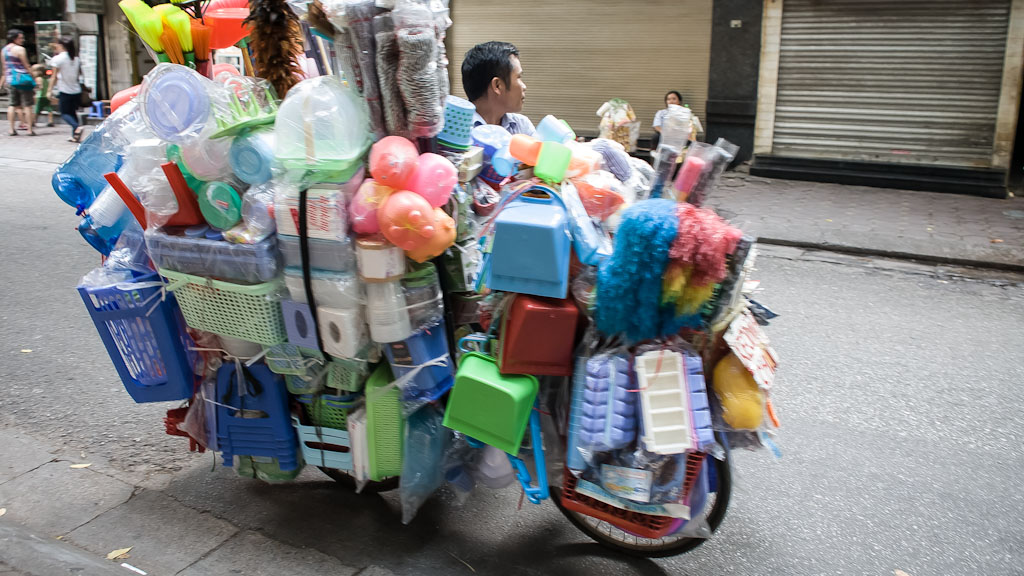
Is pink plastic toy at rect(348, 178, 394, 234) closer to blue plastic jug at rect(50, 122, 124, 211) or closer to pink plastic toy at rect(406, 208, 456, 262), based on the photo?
pink plastic toy at rect(406, 208, 456, 262)

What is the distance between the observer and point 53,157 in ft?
40.1

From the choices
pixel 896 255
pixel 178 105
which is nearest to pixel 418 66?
pixel 178 105

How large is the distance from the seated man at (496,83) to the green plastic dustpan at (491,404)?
1.45 meters

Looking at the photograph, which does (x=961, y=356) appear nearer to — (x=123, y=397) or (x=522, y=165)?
(x=522, y=165)

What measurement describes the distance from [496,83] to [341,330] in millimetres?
1563

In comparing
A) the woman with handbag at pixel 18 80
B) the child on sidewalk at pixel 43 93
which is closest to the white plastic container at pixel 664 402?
the woman with handbag at pixel 18 80

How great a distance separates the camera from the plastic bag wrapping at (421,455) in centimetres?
290

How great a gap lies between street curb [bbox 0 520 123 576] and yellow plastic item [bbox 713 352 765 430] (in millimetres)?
2080

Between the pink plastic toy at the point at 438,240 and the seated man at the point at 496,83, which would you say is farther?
the seated man at the point at 496,83

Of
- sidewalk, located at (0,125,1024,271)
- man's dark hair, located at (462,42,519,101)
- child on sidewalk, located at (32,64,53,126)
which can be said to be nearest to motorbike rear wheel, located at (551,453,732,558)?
man's dark hair, located at (462,42,519,101)

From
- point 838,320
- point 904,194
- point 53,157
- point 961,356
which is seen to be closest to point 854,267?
point 838,320

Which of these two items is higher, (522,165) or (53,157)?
(522,165)

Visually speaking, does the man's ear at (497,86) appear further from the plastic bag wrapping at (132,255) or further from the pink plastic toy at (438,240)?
the plastic bag wrapping at (132,255)

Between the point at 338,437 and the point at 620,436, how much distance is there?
1.17 m
